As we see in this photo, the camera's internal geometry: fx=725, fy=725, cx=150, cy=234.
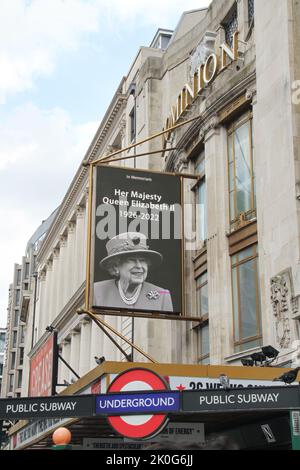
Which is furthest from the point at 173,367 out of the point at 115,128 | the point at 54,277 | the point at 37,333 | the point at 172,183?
the point at 37,333

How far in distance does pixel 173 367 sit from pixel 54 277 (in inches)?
1540

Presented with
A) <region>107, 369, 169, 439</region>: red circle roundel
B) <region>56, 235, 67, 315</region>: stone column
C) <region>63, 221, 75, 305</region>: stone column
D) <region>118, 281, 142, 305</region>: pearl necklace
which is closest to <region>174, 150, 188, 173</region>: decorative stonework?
<region>118, 281, 142, 305</region>: pearl necklace

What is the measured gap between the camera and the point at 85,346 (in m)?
40.3

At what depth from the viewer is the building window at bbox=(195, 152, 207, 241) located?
23.8m

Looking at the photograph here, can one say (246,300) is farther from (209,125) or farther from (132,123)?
(132,123)

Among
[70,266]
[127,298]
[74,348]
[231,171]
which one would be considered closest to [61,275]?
[70,266]

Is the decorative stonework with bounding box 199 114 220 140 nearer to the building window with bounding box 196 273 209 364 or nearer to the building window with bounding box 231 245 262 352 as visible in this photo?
the building window with bounding box 231 245 262 352

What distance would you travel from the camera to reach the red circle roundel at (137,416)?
24.4ft

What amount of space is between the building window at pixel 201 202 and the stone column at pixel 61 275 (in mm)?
25318

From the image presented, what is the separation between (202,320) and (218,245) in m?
2.49

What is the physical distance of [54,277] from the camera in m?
53.3

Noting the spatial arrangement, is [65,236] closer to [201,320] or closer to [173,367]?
[201,320]

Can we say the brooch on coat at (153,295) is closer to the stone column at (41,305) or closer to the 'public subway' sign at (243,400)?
the 'public subway' sign at (243,400)

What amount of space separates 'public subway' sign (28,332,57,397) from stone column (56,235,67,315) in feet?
56.5
